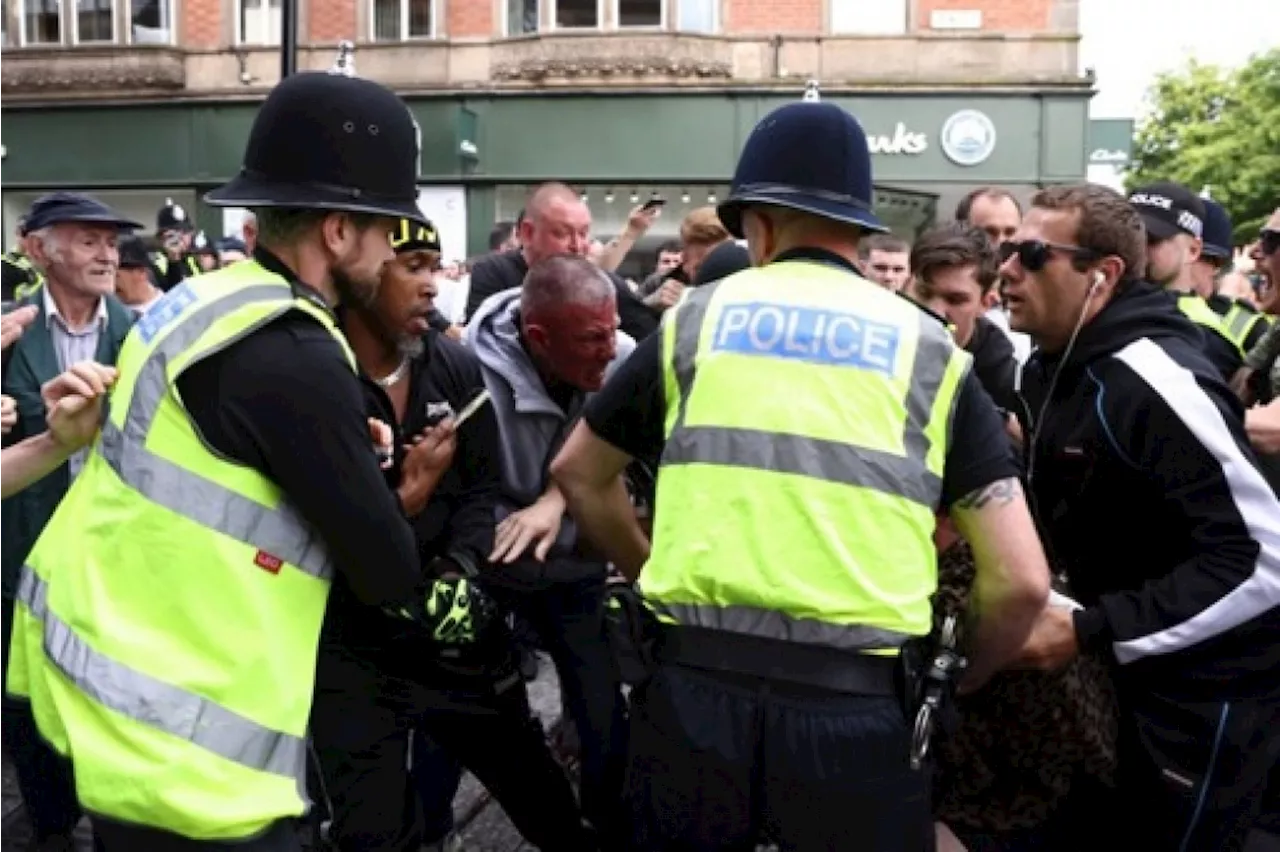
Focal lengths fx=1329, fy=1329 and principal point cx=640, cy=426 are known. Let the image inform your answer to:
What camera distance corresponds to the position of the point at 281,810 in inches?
86.0

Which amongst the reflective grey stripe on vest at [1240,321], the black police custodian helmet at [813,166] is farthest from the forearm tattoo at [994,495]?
the reflective grey stripe on vest at [1240,321]

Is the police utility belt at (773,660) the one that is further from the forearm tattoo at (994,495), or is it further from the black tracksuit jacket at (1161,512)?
the black tracksuit jacket at (1161,512)

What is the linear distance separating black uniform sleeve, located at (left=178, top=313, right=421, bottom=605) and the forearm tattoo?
1.06 meters

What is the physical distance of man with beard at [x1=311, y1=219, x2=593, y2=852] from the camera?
9.97 feet

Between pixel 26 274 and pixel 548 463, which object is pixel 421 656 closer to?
pixel 548 463

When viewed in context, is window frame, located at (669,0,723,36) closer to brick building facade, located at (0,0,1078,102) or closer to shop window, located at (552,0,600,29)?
brick building facade, located at (0,0,1078,102)

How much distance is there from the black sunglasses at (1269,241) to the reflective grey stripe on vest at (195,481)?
3095 millimetres

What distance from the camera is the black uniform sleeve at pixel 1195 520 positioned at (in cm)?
276

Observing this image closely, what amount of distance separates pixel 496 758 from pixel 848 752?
1611 mm

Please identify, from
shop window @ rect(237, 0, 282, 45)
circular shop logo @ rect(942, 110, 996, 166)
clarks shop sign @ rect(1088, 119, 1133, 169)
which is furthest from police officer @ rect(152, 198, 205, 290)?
clarks shop sign @ rect(1088, 119, 1133, 169)

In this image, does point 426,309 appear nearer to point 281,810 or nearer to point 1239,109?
point 281,810

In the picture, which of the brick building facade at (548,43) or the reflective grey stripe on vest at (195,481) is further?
the brick building facade at (548,43)

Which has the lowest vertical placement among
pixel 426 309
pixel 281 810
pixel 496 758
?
pixel 496 758

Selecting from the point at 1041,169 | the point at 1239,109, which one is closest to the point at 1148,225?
the point at 1041,169
